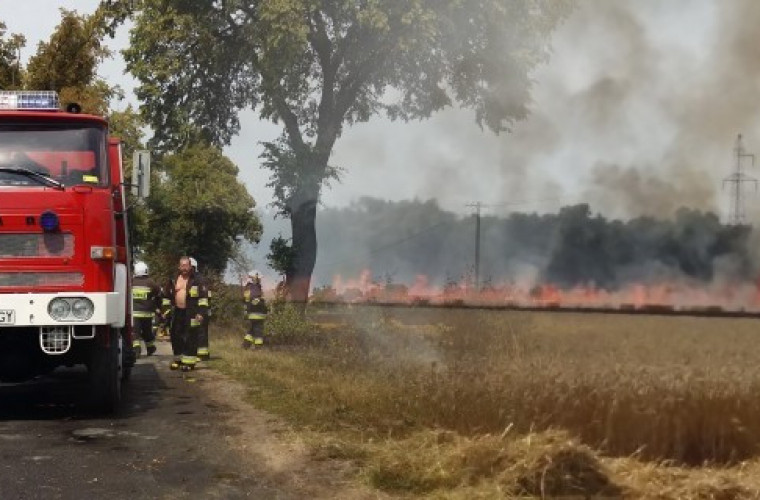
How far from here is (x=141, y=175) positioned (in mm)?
9227

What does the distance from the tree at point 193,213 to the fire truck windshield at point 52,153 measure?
16.4 meters

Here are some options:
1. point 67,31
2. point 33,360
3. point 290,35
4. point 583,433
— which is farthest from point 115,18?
point 583,433

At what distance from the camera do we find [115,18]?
2606 cm

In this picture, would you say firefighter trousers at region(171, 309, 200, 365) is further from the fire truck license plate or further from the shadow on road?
the fire truck license plate

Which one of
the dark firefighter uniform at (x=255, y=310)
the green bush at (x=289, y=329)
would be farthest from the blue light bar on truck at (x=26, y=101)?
the green bush at (x=289, y=329)

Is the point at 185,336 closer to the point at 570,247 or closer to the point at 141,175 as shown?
the point at 141,175

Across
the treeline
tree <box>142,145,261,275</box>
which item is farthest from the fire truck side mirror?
tree <box>142,145,261,275</box>

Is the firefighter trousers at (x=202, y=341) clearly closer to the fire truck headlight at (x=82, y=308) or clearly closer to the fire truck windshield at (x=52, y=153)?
the fire truck windshield at (x=52, y=153)

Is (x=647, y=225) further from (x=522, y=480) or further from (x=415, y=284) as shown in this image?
(x=415, y=284)

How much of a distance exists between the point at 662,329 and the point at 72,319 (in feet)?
16.0

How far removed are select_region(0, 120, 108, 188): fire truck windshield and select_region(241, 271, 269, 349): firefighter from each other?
7313 mm

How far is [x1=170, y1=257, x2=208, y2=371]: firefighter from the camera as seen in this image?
12789 mm

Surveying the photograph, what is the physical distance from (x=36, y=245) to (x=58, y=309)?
1.94 ft

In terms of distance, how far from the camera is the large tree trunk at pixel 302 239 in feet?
71.9
